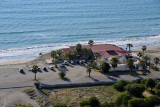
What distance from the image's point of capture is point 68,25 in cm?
11412

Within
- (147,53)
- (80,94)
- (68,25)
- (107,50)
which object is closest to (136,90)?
(80,94)

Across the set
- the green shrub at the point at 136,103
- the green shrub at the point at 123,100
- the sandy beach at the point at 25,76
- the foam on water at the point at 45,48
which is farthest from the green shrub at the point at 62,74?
the foam on water at the point at 45,48

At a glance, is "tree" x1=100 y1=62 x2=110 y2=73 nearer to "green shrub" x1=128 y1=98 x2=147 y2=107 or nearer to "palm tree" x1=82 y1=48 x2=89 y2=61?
"palm tree" x1=82 y1=48 x2=89 y2=61

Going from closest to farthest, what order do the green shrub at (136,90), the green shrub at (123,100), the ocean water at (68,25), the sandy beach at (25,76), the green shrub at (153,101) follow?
1. the green shrub at (123,100)
2. the green shrub at (153,101)
3. the green shrub at (136,90)
4. the sandy beach at (25,76)
5. the ocean water at (68,25)

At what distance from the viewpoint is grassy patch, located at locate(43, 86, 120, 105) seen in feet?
155

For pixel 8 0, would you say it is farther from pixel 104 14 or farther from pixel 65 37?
pixel 65 37

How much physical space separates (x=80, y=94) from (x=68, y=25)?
67.8 meters

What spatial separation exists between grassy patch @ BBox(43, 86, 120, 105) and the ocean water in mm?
32283

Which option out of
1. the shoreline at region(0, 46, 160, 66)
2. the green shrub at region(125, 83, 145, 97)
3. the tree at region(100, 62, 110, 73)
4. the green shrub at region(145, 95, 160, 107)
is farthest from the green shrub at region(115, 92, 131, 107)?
the shoreline at region(0, 46, 160, 66)

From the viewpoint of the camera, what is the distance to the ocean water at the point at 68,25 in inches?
3595

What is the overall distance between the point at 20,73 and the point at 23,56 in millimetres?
19008

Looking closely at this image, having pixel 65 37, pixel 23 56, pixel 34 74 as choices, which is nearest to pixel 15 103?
pixel 34 74

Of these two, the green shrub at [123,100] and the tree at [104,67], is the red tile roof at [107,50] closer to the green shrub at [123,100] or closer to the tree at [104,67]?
the tree at [104,67]

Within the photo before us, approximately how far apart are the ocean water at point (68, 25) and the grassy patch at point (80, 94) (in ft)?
106
